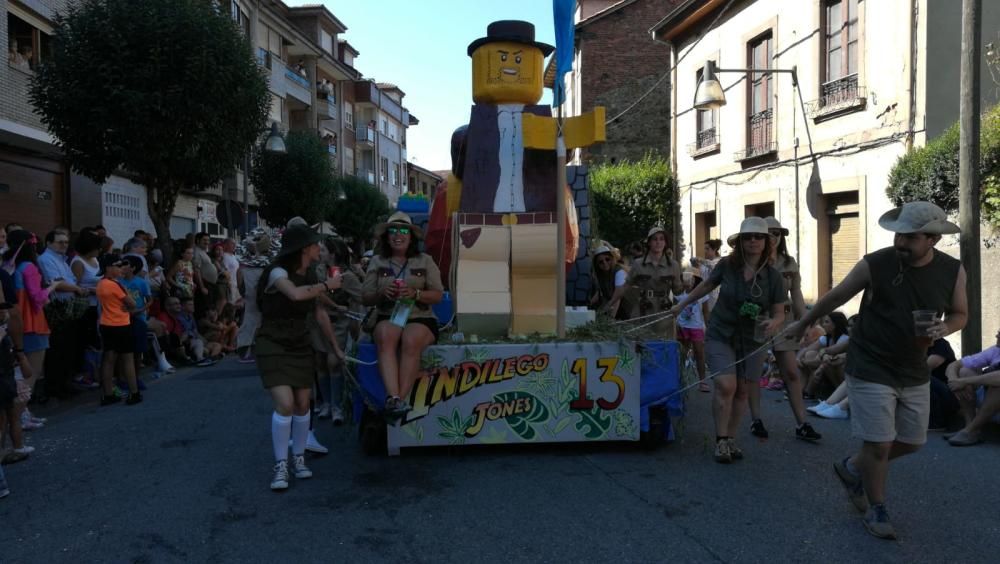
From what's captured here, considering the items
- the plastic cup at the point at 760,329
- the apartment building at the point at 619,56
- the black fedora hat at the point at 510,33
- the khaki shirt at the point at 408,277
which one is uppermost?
the apartment building at the point at 619,56

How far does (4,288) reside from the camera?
5.86 m

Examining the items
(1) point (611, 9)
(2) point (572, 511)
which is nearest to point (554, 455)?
(2) point (572, 511)

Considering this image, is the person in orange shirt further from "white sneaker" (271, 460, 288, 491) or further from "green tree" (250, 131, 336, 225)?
"green tree" (250, 131, 336, 225)

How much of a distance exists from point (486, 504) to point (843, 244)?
1172 cm

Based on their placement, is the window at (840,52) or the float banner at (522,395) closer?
the float banner at (522,395)

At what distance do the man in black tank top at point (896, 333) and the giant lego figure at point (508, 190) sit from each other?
94.7 inches

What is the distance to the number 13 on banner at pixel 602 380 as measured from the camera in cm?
585

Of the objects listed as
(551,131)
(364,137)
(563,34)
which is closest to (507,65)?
(563,34)

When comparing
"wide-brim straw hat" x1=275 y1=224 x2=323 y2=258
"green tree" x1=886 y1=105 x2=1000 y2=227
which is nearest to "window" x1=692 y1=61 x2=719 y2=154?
"green tree" x1=886 y1=105 x2=1000 y2=227

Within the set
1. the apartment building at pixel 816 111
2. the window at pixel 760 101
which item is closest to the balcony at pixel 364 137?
the apartment building at pixel 816 111

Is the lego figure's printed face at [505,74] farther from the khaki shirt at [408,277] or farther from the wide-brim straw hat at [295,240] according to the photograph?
the wide-brim straw hat at [295,240]

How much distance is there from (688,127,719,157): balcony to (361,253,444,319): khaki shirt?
47.6 feet

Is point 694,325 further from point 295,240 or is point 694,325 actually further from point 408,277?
point 295,240

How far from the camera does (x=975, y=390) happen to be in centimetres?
663
